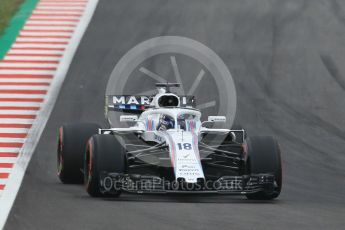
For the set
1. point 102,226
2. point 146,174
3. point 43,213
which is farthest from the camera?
point 146,174

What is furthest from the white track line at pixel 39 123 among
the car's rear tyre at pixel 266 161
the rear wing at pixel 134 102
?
the car's rear tyre at pixel 266 161

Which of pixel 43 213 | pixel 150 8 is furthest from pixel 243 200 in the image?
pixel 150 8

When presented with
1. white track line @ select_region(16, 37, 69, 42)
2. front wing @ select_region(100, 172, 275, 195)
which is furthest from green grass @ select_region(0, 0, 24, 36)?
front wing @ select_region(100, 172, 275, 195)

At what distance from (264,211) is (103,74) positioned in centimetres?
1535

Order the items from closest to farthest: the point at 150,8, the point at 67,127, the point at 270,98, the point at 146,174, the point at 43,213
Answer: the point at 43,213
the point at 146,174
the point at 67,127
the point at 270,98
the point at 150,8

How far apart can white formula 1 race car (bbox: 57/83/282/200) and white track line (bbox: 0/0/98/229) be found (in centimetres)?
135

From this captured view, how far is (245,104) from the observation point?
2795 cm

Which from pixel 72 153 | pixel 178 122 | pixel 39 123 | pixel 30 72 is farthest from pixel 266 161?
pixel 30 72

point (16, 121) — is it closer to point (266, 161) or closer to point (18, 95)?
point (18, 95)

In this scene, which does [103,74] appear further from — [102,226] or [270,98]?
[102,226]

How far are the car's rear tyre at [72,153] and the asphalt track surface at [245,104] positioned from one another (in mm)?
271

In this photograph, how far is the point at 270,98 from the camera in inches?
1128

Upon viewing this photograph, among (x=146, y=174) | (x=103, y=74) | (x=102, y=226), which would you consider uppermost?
(x=103, y=74)

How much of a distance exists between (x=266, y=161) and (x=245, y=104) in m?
10.2
